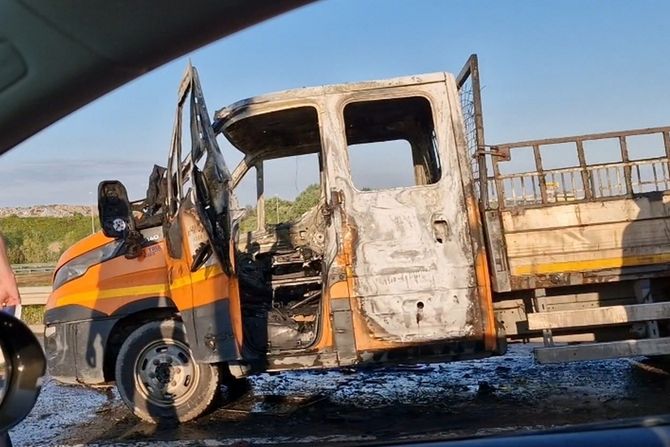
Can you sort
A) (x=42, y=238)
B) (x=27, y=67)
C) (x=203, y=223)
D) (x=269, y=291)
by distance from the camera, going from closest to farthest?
(x=27, y=67) < (x=203, y=223) < (x=269, y=291) < (x=42, y=238)

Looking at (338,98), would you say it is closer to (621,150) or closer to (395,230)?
(395,230)

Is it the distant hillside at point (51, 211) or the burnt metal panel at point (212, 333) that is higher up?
the distant hillside at point (51, 211)

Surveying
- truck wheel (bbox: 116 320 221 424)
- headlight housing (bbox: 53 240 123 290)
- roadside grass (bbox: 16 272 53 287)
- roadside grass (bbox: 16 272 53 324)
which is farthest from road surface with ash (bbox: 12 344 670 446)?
roadside grass (bbox: 16 272 53 287)

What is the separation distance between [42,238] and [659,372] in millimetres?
25290

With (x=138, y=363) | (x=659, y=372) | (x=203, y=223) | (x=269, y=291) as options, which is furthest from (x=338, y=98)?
(x=659, y=372)

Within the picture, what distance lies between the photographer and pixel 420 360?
17.6ft

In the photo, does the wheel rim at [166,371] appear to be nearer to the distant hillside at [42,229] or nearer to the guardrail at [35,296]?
the guardrail at [35,296]

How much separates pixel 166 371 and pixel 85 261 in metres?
1.18

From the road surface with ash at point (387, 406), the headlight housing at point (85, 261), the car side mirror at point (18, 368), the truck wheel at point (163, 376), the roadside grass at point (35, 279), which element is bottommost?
the road surface with ash at point (387, 406)

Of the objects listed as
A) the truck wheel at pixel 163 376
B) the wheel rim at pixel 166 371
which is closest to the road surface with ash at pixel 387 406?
the truck wheel at pixel 163 376

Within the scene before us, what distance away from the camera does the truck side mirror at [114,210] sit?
5377mm

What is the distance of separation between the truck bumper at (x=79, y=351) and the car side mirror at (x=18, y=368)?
4.16m

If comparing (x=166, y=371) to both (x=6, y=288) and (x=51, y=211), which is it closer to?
(x=6, y=288)

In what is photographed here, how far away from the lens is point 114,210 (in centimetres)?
548
